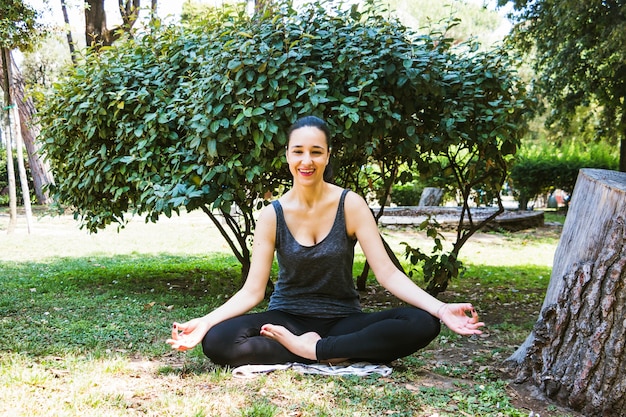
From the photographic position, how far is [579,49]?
484 inches

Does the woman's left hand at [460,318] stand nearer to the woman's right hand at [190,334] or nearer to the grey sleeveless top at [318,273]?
the grey sleeveless top at [318,273]

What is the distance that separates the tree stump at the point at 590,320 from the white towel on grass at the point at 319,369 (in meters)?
0.74

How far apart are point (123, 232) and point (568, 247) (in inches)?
402

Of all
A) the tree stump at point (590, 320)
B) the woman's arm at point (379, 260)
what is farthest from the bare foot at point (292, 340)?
the tree stump at point (590, 320)

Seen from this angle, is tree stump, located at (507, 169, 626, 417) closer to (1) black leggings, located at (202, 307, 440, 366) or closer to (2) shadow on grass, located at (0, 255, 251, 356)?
(1) black leggings, located at (202, 307, 440, 366)

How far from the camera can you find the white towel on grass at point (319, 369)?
10.3ft

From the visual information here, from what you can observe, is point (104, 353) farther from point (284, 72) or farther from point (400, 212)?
point (400, 212)

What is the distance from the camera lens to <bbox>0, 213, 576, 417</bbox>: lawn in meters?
2.72

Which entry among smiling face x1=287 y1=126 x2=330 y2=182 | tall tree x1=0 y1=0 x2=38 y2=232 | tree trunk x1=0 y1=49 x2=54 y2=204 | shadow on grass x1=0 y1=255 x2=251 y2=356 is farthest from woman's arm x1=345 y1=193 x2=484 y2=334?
tree trunk x1=0 y1=49 x2=54 y2=204

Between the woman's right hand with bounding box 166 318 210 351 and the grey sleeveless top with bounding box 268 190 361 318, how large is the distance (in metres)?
0.50

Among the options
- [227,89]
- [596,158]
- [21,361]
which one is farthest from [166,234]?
[596,158]

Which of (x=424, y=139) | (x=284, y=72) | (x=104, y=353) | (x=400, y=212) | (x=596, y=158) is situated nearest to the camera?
(x=104, y=353)

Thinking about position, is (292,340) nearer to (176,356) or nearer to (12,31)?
(176,356)

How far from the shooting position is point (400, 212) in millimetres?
14406
